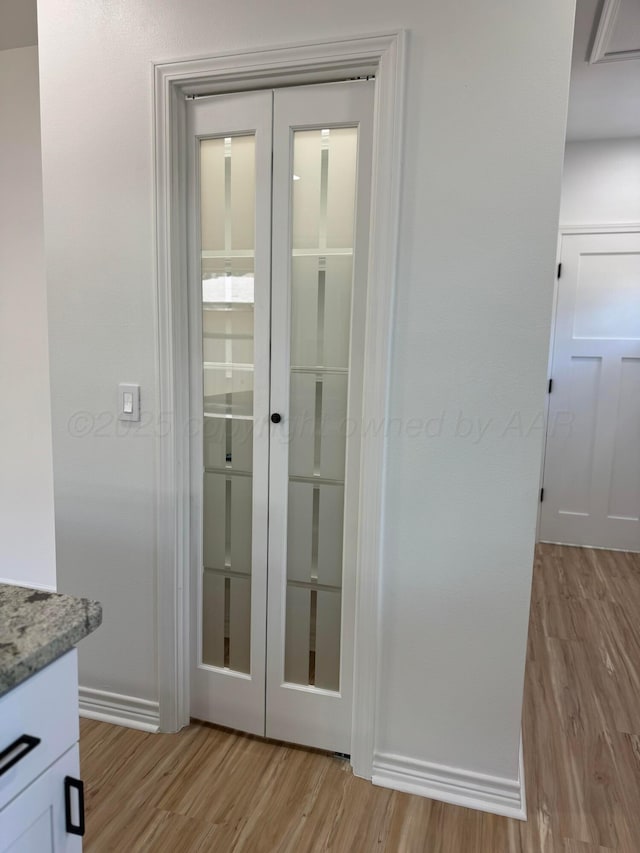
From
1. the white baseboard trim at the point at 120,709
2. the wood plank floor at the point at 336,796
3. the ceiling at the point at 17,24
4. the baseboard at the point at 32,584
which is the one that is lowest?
the wood plank floor at the point at 336,796

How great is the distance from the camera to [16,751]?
754 millimetres

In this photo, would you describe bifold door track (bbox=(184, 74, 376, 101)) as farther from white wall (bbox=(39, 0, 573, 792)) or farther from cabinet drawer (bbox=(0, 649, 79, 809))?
cabinet drawer (bbox=(0, 649, 79, 809))

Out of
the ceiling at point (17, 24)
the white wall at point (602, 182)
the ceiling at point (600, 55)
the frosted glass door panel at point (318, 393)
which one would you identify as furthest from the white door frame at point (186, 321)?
the white wall at point (602, 182)

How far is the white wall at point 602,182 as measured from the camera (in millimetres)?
3549

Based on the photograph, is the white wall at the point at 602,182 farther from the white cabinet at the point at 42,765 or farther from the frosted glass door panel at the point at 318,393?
the white cabinet at the point at 42,765

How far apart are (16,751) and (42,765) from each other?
3.4 inches

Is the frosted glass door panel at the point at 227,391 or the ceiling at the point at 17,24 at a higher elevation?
A: the ceiling at the point at 17,24

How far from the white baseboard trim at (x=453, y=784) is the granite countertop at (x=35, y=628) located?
49.7 inches

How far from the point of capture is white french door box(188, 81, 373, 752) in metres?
1.67

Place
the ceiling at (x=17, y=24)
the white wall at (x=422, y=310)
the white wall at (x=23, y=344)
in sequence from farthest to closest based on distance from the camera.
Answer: the white wall at (x=23, y=344), the ceiling at (x=17, y=24), the white wall at (x=422, y=310)

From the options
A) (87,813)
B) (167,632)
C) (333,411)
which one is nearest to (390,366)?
(333,411)

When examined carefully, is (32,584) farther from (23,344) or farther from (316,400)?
(316,400)

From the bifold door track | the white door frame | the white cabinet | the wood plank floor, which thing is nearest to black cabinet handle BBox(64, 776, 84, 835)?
the white cabinet

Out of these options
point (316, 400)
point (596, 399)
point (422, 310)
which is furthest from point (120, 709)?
point (596, 399)
